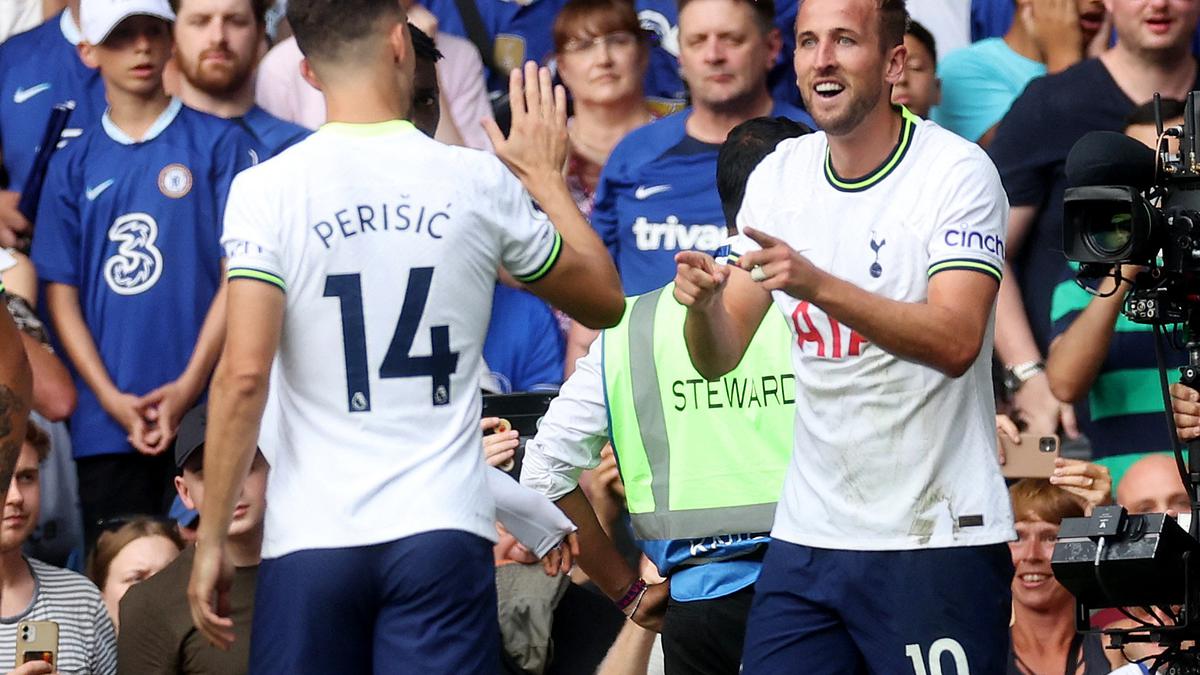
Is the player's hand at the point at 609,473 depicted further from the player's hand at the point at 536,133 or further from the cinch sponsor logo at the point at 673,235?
the player's hand at the point at 536,133

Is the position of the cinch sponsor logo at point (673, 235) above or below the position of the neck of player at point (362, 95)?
below

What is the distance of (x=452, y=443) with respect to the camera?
483cm

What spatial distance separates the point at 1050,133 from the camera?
24.7 ft

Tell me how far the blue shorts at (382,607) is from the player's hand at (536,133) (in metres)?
0.93

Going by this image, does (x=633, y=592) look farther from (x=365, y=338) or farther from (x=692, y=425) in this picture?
(x=365, y=338)

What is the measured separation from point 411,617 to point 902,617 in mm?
1143

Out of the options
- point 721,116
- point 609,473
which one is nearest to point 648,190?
point 721,116

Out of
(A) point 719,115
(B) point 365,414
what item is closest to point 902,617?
(B) point 365,414

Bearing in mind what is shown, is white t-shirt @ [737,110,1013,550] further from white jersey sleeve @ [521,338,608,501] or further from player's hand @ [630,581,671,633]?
player's hand @ [630,581,671,633]

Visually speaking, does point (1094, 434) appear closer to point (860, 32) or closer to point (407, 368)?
point (860, 32)

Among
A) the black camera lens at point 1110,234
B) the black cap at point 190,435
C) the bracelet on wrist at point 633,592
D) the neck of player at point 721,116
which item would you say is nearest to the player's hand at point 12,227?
the black cap at point 190,435

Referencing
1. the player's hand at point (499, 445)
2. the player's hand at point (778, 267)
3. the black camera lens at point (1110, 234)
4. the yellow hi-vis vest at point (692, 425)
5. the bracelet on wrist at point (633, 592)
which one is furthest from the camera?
the bracelet on wrist at point (633, 592)

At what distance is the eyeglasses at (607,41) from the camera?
8.37 m

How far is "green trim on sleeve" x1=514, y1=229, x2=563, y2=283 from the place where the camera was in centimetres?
498
